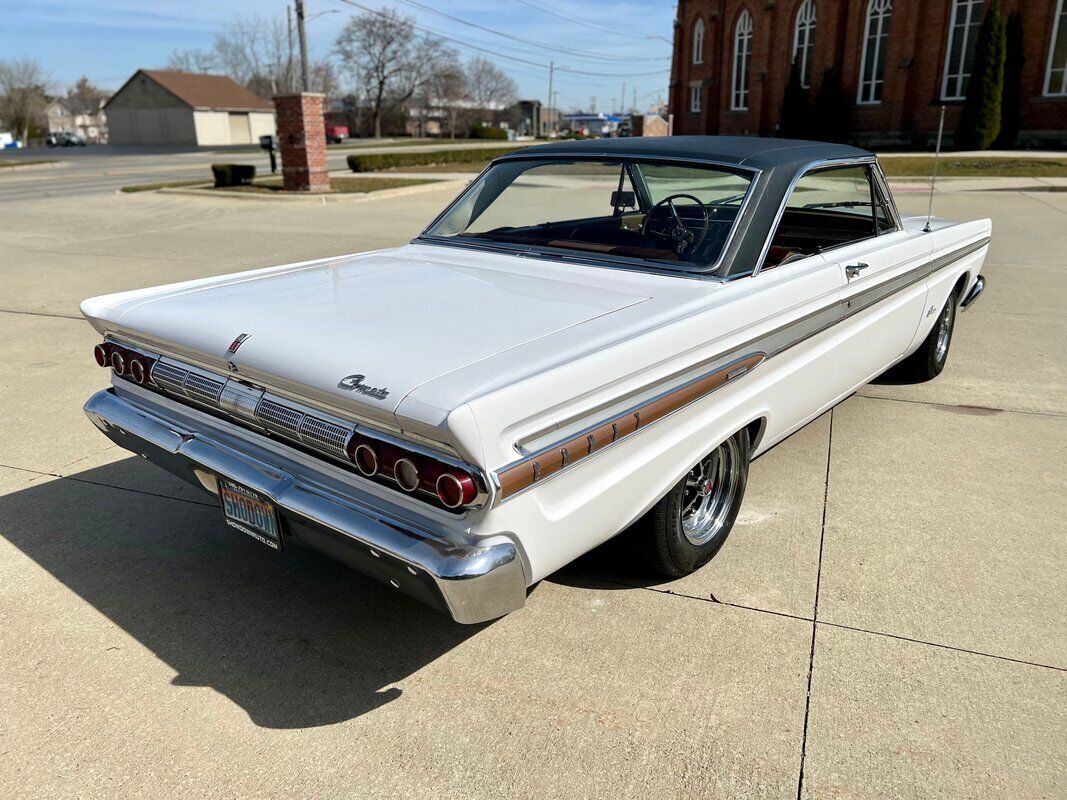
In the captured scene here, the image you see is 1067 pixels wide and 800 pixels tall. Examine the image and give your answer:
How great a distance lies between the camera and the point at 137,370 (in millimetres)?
3189

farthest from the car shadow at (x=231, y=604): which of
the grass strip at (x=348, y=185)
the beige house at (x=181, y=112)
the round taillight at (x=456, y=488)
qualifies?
the beige house at (x=181, y=112)

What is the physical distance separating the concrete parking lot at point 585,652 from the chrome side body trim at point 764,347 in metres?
0.81

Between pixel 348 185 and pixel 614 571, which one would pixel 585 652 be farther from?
pixel 348 185

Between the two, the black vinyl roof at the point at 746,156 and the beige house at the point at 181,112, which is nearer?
the black vinyl roof at the point at 746,156

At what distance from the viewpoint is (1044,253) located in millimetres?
10523

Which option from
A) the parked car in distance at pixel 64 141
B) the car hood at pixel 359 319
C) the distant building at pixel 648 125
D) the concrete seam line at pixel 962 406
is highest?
the distant building at pixel 648 125

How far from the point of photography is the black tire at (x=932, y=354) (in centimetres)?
548

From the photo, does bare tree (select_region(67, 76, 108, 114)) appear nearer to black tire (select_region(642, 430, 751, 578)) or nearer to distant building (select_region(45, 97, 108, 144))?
distant building (select_region(45, 97, 108, 144))

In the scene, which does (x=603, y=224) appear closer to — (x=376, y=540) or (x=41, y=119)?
(x=376, y=540)

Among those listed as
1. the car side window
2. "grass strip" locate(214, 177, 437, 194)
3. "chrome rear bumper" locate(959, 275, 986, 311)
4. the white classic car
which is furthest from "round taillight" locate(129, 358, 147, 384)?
"grass strip" locate(214, 177, 437, 194)

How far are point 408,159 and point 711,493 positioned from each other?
94.8ft

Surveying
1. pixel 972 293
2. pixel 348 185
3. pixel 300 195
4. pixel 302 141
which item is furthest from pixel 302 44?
pixel 972 293

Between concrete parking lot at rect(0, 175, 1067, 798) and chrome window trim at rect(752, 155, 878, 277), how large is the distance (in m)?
1.18

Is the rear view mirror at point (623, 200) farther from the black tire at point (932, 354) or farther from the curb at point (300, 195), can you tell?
the curb at point (300, 195)
